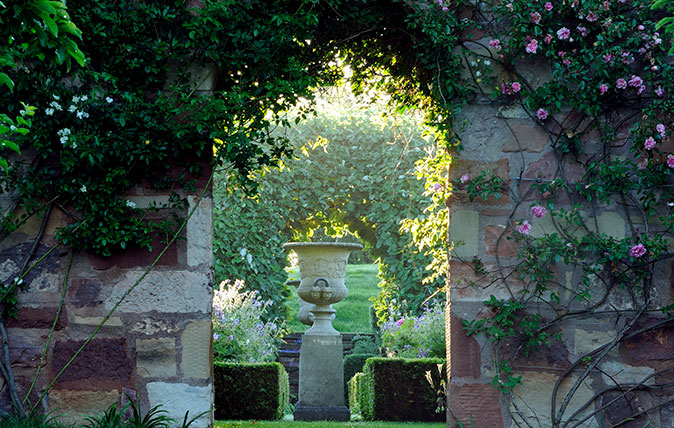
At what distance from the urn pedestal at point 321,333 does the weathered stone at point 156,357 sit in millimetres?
3762

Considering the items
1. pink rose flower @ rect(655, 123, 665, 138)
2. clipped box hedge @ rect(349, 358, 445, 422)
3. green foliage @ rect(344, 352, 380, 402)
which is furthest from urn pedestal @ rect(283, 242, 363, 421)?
pink rose flower @ rect(655, 123, 665, 138)

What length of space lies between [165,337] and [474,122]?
1.69m

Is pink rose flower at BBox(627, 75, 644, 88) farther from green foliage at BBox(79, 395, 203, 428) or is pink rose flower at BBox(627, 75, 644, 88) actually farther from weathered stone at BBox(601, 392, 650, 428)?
green foliage at BBox(79, 395, 203, 428)

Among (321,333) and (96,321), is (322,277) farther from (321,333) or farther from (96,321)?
(96,321)

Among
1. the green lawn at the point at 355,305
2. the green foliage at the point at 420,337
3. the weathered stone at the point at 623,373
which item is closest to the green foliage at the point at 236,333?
the green foliage at the point at 420,337

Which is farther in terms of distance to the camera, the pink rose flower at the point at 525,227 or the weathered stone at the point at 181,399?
the pink rose flower at the point at 525,227

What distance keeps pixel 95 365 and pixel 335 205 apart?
727 centimetres

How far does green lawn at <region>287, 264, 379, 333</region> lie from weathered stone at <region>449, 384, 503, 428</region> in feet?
31.7

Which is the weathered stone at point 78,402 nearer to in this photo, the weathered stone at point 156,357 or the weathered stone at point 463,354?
the weathered stone at point 156,357

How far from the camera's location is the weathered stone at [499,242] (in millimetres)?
3180

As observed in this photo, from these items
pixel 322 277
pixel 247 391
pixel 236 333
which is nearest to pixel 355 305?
pixel 322 277

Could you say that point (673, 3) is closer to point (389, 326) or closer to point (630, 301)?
point (630, 301)

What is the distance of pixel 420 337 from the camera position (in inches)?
273

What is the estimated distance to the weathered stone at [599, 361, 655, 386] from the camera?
309 centimetres
